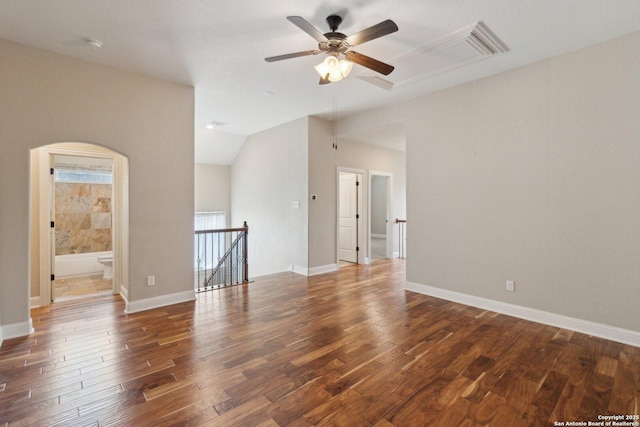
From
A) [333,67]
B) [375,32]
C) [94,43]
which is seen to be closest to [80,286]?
[94,43]

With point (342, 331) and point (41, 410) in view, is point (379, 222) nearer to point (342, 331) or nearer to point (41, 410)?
point (342, 331)

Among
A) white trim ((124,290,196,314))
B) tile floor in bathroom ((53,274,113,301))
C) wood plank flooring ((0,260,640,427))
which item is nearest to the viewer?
wood plank flooring ((0,260,640,427))

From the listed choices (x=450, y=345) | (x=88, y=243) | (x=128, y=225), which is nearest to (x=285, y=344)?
(x=450, y=345)

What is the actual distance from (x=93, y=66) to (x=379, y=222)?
8873 millimetres

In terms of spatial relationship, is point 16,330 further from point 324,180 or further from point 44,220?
point 324,180

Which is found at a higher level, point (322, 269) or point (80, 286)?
point (322, 269)

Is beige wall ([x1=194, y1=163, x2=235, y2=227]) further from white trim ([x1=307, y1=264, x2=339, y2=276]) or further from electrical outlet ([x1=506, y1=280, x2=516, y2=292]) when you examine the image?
electrical outlet ([x1=506, y1=280, x2=516, y2=292])

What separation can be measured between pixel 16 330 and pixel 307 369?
124 inches

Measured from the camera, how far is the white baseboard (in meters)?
2.98

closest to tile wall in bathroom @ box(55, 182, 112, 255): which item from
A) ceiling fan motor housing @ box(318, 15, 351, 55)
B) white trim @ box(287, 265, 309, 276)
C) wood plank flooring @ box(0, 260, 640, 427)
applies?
wood plank flooring @ box(0, 260, 640, 427)

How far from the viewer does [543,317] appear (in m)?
3.47

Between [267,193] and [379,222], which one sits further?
[379,222]

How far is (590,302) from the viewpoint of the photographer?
10.4 feet

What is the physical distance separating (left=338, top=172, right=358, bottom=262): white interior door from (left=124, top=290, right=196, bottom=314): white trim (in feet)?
12.6
